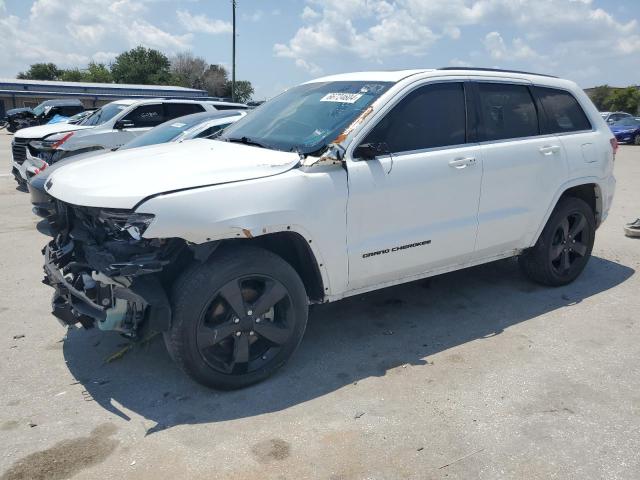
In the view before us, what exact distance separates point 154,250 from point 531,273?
12.0 feet

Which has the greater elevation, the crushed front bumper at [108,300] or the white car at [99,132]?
the white car at [99,132]

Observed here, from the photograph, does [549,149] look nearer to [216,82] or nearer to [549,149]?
[549,149]

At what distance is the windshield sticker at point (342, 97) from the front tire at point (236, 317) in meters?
1.35

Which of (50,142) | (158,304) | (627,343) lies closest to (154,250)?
(158,304)

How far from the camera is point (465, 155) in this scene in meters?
4.32

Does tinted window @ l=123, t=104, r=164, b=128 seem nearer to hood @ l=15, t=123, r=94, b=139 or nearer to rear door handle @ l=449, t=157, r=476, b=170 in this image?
hood @ l=15, t=123, r=94, b=139

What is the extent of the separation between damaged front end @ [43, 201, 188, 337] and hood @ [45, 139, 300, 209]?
102 millimetres

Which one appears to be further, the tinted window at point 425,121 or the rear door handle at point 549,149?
the rear door handle at point 549,149

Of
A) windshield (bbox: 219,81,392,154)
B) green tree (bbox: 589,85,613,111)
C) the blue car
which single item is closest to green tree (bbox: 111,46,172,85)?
green tree (bbox: 589,85,613,111)

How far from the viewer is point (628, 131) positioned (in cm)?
2695

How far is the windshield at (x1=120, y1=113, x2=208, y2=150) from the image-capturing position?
24.2 feet

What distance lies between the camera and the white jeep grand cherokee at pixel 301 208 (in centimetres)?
328

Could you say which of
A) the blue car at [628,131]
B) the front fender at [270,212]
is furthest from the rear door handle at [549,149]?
the blue car at [628,131]

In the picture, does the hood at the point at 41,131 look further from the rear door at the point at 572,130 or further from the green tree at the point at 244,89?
the green tree at the point at 244,89
